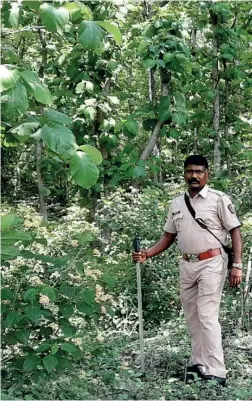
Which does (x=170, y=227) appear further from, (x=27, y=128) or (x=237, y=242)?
(x=27, y=128)

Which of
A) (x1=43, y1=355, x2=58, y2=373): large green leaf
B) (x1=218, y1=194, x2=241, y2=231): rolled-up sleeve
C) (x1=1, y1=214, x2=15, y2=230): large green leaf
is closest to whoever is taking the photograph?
(x1=1, y1=214, x2=15, y2=230): large green leaf

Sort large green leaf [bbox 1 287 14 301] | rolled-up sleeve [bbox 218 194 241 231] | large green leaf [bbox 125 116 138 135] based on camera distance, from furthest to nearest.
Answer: large green leaf [bbox 125 116 138 135]
rolled-up sleeve [bbox 218 194 241 231]
large green leaf [bbox 1 287 14 301]

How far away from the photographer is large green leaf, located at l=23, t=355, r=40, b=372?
10.8 feet

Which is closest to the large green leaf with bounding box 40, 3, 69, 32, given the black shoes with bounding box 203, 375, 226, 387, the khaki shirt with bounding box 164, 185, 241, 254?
the khaki shirt with bounding box 164, 185, 241, 254

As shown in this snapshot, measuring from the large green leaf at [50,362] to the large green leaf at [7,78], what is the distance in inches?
67.8

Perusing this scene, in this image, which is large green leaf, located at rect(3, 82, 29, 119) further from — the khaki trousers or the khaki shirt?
the khaki trousers

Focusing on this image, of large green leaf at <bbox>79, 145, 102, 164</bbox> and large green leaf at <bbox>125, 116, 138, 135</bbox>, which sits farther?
large green leaf at <bbox>125, 116, 138, 135</bbox>

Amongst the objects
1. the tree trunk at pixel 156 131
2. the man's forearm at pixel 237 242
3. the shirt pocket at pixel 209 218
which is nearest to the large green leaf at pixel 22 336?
the shirt pocket at pixel 209 218

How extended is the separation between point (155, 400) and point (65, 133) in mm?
2283

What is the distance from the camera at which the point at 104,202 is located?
677cm

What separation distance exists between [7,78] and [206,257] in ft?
8.48

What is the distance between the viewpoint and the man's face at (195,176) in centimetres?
440

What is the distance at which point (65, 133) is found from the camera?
2457mm

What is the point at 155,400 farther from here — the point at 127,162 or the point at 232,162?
the point at 232,162
